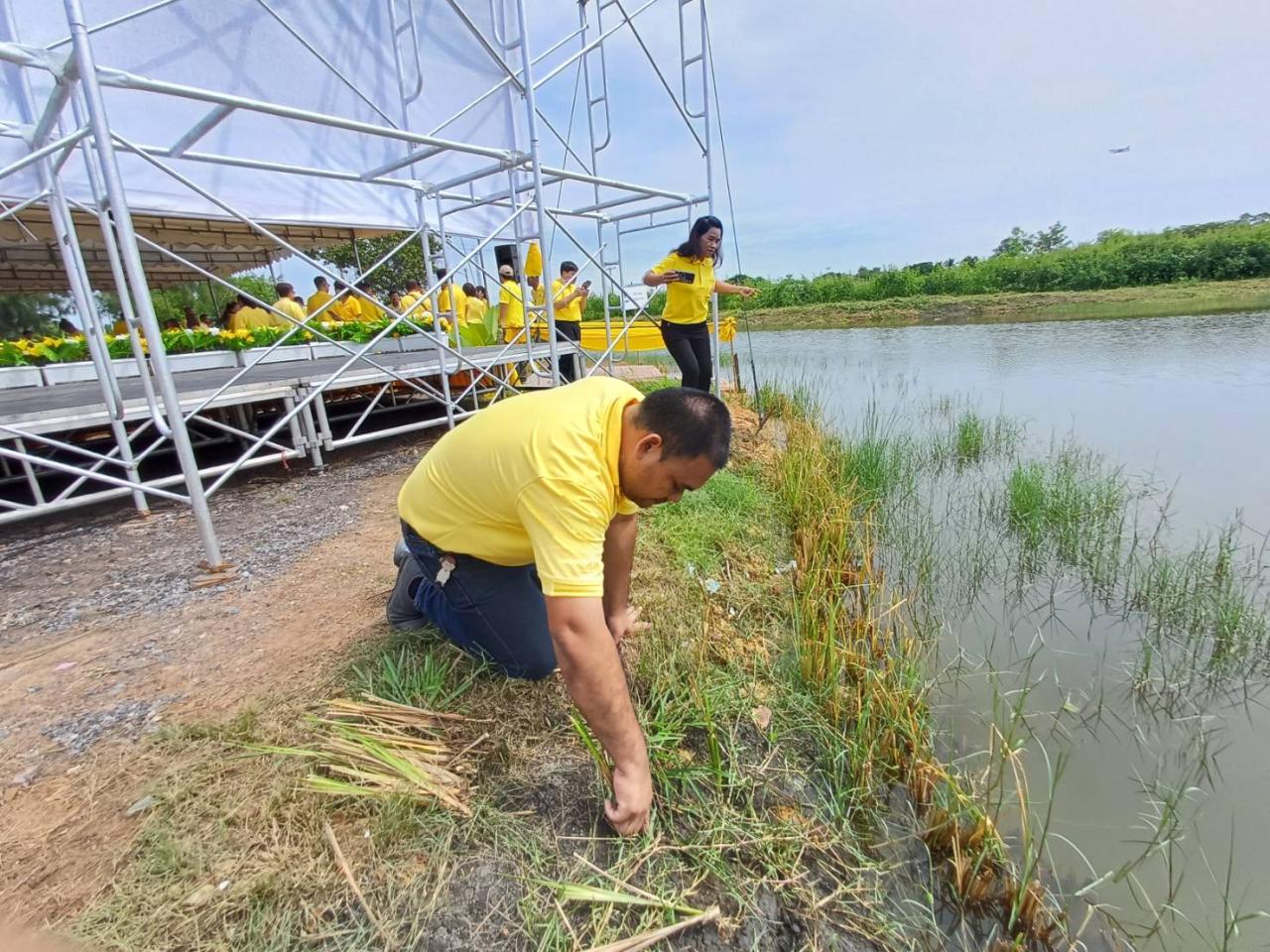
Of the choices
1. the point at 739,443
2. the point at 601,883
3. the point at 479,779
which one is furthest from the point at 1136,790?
the point at 739,443

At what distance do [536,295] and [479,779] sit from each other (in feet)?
19.5

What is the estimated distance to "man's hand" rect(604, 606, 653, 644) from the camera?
6.46 ft

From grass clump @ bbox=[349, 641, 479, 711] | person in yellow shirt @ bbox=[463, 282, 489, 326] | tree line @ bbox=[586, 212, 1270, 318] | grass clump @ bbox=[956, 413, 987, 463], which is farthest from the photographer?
tree line @ bbox=[586, 212, 1270, 318]

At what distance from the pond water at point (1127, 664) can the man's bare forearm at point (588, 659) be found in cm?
114

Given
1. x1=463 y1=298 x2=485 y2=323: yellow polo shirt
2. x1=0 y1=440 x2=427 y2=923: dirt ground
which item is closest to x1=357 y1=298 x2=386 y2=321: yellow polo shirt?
x1=463 y1=298 x2=485 y2=323: yellow polo shirt

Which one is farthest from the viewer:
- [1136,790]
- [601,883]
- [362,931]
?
[1136,790]

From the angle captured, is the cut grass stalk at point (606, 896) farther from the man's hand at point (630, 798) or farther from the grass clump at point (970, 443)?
the grass clump at point (970, 443)

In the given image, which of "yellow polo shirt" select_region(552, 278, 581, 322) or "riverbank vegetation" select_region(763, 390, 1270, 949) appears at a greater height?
"yellow polo shirt" select_region(552, 278, 581, 322)

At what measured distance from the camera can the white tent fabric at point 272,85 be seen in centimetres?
420

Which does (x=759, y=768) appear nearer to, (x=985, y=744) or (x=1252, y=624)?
(x=985, y=744)

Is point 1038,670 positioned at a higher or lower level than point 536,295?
lower

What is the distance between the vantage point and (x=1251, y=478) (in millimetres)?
4312

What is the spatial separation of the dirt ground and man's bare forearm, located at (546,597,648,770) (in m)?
1.04

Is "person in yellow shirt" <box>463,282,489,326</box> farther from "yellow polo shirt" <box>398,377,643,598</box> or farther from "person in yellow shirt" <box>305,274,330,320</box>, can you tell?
"yellow polo shirt" <box>398,377,643,598</box>
